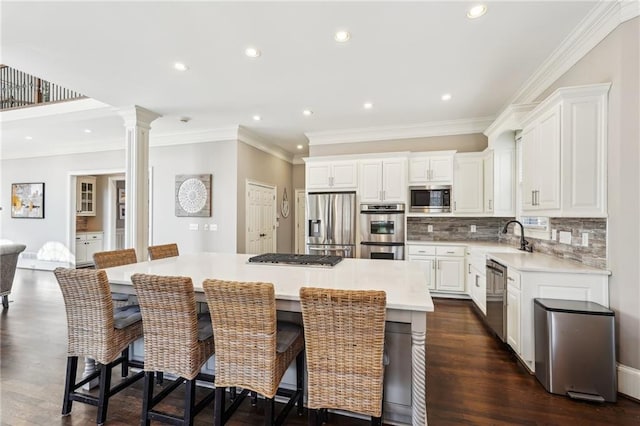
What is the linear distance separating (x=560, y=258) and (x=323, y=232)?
126 inches

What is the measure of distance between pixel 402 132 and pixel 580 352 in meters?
3.98

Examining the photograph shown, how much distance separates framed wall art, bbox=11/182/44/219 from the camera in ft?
22.7

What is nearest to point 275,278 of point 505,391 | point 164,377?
point 164,377

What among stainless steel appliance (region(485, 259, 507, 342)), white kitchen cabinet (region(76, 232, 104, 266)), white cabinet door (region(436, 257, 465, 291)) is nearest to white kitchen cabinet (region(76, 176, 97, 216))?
white kitchen cabinet (region(76, 232, 104, 266))

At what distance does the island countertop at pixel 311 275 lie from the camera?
1754 millimetres

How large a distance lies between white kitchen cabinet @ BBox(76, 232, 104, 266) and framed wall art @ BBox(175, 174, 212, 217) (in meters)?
3.34

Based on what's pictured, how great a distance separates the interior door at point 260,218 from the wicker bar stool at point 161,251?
2173 millimetres

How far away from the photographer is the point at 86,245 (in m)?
7.19

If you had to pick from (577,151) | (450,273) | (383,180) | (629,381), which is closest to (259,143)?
(383,180)

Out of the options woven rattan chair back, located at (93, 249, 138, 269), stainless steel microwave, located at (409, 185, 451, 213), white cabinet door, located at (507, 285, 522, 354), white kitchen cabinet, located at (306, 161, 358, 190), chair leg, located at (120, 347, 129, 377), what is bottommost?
chair leg, located at (120, 347, 129, 377)

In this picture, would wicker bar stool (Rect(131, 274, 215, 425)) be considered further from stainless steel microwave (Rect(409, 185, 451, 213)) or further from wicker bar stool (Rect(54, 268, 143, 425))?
stainless steel microwave (Rect(409, 185, 451, 213))

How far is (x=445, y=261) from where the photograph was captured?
15.3ft

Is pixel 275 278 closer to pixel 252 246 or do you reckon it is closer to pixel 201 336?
pixel 201 336

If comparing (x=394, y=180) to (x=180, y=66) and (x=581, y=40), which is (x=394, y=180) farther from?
(x=180, y=66)
